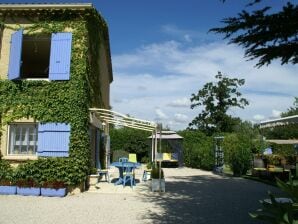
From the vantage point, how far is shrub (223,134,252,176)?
2267 cm

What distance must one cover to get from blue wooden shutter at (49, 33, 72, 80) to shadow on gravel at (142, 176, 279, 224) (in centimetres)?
541

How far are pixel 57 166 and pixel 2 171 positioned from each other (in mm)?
1990

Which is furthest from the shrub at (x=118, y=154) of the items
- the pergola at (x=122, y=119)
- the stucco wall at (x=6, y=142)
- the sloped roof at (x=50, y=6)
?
the sloped roof at (x=50, y=6)

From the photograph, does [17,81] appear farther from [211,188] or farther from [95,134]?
[211,188]

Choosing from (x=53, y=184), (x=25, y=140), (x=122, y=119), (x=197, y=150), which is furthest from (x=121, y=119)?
(x=197, y=150)

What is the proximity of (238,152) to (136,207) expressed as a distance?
1281 centimetres

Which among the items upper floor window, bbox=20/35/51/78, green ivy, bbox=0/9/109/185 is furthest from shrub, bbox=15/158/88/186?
upper floor window, bbox=20/35/51/78

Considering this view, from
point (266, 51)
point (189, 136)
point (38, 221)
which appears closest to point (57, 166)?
point (38, 221)

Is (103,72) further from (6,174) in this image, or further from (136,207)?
(136,207)

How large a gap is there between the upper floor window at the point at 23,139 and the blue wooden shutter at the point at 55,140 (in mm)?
766

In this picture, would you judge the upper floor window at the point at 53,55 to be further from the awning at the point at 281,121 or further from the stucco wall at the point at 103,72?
the awning at the point at 281,121

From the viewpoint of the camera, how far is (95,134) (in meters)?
18.3

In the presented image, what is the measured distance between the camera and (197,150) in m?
29.5

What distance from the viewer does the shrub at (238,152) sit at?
22672 mm
